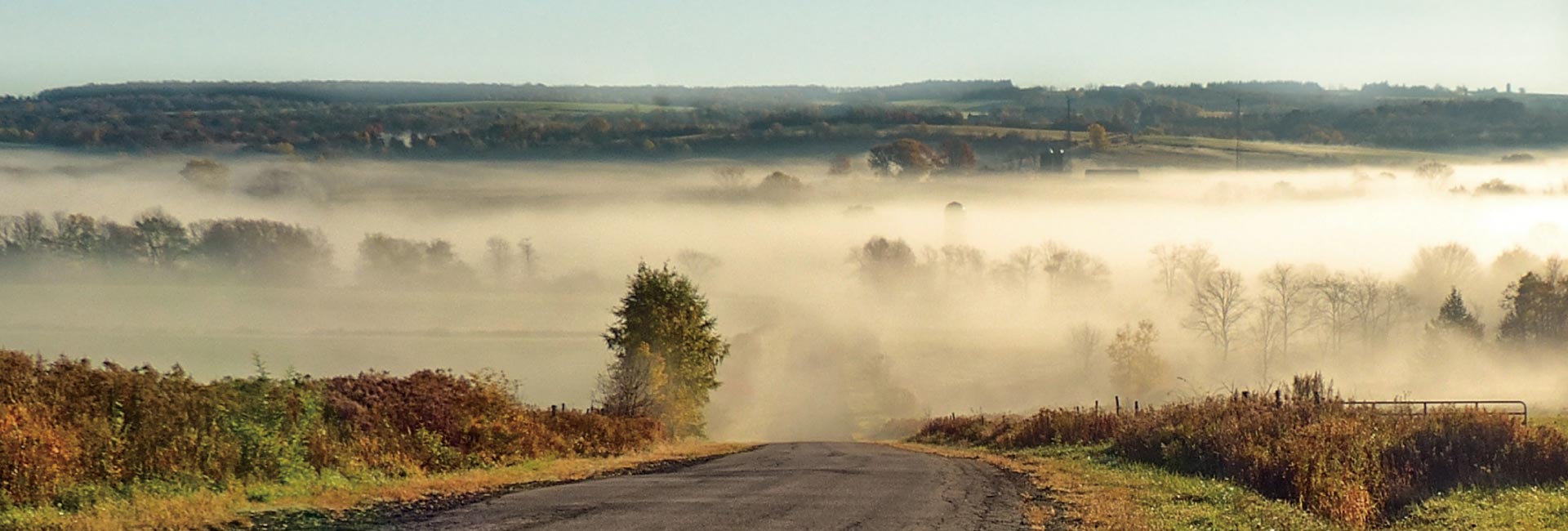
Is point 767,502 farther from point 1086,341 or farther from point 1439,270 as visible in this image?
point 1439,270

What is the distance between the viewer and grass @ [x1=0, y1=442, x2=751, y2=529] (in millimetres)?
16906

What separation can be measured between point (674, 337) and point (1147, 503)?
1836 inches

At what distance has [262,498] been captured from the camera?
20469 millimetres

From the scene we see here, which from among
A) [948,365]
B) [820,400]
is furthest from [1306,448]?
[948,365]

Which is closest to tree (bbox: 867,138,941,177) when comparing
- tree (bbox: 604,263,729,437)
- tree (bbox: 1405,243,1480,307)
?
tree (bbox: 1405,243,1480,307)

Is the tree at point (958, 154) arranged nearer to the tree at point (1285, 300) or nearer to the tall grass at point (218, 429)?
the tree at point (1285, 300)

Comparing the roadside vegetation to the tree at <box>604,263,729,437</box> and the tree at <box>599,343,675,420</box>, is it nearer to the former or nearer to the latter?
the tree at <box>599,343,675,420</box>

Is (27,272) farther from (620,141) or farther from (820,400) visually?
A: (820,400)

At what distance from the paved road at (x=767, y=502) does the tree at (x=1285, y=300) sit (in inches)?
5171

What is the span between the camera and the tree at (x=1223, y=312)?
152m

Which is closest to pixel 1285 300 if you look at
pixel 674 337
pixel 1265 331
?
pixel 1265 331

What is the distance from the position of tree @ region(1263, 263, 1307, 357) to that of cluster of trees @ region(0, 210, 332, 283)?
112 metres

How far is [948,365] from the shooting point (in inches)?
6949

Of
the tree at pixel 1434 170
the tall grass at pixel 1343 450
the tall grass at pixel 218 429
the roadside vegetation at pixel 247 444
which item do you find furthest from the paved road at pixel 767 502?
the tree at pixel 1434 170
